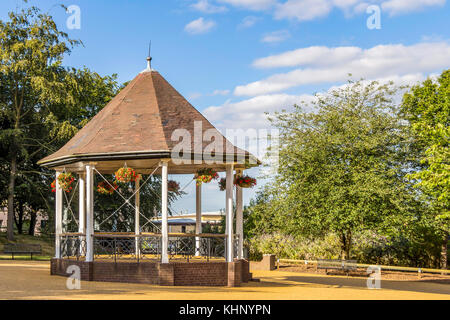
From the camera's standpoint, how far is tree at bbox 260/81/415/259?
2369 centimetres

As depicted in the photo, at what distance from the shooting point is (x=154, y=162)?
17953mm

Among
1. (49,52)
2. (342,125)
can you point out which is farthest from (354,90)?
(49,52)

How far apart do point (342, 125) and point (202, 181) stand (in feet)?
38.4

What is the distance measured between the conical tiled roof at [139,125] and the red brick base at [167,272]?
9.92ft

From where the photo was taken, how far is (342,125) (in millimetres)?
25656

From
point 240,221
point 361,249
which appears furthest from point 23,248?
point 361,249

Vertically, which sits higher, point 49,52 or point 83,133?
point 49,52

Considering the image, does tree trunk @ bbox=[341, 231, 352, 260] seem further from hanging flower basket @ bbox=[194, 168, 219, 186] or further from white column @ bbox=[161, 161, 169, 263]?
white column @ bbox=[161, 161, 169, 263]

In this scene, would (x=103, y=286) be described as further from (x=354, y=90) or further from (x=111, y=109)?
(x=354, y=90)

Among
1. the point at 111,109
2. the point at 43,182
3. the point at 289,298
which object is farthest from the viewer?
the point at 43,182

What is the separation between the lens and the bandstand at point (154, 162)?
15.1m

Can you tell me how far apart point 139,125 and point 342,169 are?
11.7m

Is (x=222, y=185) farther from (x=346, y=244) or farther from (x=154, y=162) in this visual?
A: (x=346, y=244)

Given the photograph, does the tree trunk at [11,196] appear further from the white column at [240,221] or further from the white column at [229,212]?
the white column at [229,212]
